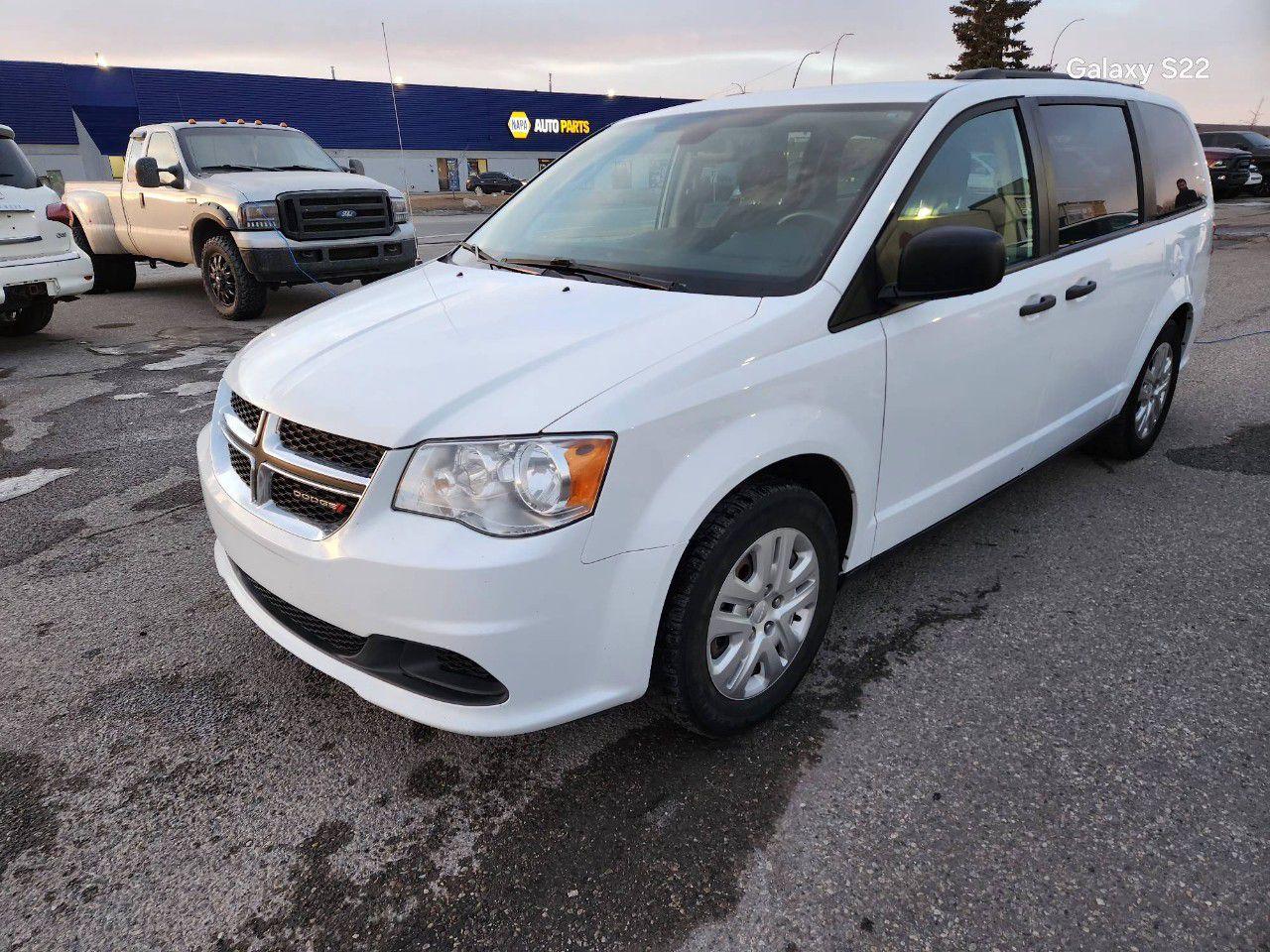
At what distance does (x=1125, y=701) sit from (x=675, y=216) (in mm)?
2087

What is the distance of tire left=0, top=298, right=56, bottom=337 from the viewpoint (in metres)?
7.86

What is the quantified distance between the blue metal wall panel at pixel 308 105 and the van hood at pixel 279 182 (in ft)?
82.4

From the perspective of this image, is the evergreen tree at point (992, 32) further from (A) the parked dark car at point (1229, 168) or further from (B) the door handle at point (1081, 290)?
(B) the door handle at point (1081, 290)

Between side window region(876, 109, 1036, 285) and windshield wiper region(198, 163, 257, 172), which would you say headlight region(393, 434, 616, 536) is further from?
windshield wiper region(198, 163, 257, 172)

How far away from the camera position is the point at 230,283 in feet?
28.5

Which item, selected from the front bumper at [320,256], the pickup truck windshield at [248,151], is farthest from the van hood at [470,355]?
the pickup truck windshield at [248,151]

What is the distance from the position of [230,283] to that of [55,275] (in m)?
1.77

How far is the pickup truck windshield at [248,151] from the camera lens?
8.97m

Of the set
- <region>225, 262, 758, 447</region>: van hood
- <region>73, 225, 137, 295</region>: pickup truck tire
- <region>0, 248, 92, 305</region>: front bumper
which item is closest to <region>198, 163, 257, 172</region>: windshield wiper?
<region>0, 248, 92, 305</region>: front bumper

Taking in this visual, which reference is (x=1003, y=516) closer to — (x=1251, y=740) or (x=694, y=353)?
(x=1251, y=740)

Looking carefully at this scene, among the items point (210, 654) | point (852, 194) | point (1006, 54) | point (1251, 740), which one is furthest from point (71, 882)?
point (1006, 54)

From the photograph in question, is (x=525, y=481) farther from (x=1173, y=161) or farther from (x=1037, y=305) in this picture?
(x=1173, y=161)

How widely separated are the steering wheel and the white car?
696 cm

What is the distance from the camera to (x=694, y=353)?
2010 millimetres
